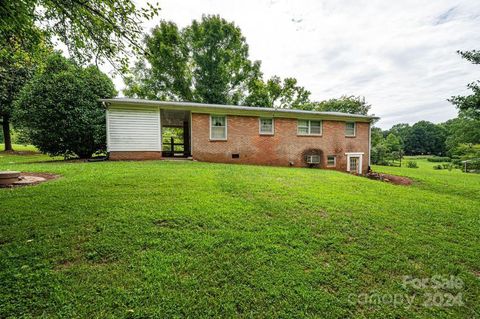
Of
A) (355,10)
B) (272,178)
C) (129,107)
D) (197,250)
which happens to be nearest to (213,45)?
(129,107)

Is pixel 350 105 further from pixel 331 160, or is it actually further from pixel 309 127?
pixel 309 127

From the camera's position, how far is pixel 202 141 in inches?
465

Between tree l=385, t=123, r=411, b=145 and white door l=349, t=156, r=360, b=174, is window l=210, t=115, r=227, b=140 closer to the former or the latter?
white door l=349, t=156, r=360, b=174

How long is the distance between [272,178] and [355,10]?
7.36 m

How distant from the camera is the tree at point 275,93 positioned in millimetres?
26234

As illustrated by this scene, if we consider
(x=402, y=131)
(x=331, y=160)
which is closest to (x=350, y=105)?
(x=331, y=160)

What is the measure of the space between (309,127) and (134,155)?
1073cm

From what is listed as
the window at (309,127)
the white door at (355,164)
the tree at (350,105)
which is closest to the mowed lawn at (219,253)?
the window at (309,127)

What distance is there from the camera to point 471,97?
28.3ft

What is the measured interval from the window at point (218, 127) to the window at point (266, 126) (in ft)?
7.69

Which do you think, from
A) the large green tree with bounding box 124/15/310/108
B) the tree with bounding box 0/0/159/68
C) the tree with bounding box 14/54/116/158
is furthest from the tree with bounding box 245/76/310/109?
the tree with bounding box 0/0/159/68

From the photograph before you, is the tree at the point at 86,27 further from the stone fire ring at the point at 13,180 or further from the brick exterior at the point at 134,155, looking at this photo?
the brick exterior at the point at 134,155

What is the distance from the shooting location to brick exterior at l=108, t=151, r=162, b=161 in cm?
1062

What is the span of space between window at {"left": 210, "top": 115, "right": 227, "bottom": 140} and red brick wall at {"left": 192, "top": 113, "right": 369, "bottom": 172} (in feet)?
0.77
